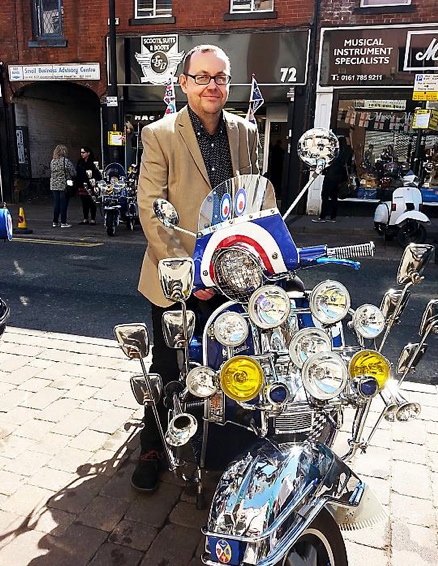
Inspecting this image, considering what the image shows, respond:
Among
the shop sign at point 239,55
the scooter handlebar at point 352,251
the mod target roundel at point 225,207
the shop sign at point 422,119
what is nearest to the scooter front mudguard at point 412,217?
the shop sign at point 422,119

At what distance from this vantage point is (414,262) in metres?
1.73

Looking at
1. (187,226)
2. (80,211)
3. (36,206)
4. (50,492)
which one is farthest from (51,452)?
(36,206)

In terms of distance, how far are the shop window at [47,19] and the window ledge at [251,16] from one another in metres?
5.14

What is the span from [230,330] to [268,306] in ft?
0.57

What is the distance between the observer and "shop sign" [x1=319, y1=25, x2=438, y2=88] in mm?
11406

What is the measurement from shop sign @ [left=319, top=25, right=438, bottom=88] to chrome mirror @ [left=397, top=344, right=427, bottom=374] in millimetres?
11569

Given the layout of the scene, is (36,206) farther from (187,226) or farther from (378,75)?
(187,226)

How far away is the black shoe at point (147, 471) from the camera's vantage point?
2572 mm

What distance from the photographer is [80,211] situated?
14508mm

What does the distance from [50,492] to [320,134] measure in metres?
2.20

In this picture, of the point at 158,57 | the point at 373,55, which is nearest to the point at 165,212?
the point at 373,55

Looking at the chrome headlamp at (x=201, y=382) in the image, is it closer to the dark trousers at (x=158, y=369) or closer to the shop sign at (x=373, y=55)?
the dark trousers at (x=158, y=369)

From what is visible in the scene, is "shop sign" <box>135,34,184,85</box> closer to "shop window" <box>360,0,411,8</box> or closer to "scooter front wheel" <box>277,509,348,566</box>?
"shop window" <box>360,0,411,8</box>

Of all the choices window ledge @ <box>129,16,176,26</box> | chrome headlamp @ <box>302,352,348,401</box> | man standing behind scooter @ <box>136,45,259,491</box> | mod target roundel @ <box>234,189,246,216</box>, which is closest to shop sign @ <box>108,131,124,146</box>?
window ledge @ <box>129,16,176,26</box>
